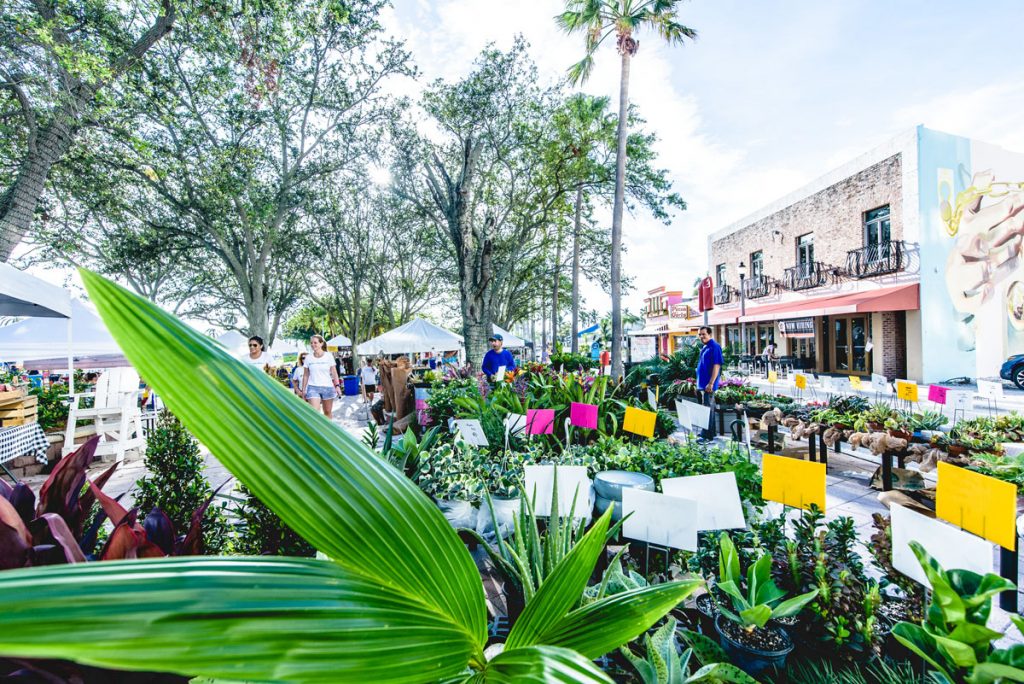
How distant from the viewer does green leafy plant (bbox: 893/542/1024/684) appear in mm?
861

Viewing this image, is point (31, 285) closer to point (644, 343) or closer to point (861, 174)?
point (861, 174)

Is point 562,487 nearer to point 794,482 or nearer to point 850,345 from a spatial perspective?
point 794,482

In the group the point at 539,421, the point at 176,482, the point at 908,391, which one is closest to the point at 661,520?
the point at 539,421

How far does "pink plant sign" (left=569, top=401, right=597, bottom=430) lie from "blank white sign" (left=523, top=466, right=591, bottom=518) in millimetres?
1046

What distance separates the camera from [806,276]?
50.9ft

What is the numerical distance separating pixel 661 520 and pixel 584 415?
1.43 meters

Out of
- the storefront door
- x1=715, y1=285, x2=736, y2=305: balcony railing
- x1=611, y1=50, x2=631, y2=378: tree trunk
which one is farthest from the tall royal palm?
x1=715, y1=285, x2=736, y2=305: balcony railing

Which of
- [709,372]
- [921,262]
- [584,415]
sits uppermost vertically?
[921,262]

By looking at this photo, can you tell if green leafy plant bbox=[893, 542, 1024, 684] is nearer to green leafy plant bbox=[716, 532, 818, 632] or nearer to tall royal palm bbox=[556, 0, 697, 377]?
green leafy plant bbox=[716, 532, 818, 632]

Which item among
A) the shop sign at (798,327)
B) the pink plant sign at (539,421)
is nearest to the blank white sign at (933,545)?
the pink plant sign at (539,421)

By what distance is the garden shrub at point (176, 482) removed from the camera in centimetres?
132

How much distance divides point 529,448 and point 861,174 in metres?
15.8

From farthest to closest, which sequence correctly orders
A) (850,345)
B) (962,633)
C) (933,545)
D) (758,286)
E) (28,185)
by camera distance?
(758,286) → (850,345) → (28,185) → (933,545) → (962,633)

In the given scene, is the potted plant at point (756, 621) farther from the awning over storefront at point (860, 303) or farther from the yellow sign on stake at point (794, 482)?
the awning over storefront at point (860, 303)
